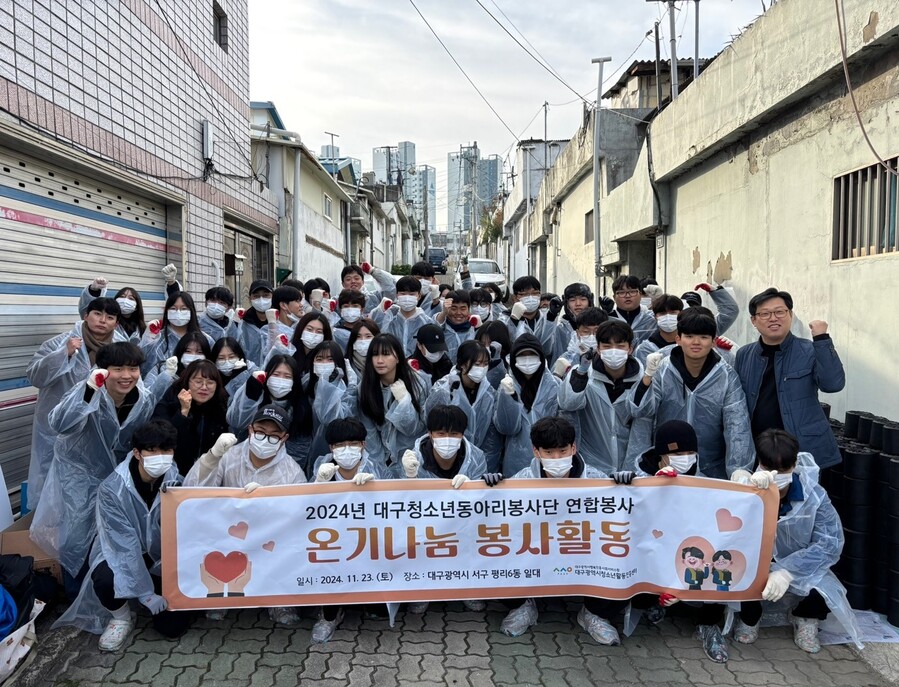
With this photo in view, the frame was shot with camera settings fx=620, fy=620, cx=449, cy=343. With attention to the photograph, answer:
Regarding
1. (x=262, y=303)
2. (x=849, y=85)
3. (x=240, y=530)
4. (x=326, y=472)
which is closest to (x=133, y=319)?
(x=262, y=303)

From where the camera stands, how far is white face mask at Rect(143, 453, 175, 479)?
3.18 metres

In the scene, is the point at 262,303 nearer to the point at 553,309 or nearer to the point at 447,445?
the point at 553,309

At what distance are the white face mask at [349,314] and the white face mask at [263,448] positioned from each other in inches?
79.2

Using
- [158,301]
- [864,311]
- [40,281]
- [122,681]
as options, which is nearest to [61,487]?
[122,681]

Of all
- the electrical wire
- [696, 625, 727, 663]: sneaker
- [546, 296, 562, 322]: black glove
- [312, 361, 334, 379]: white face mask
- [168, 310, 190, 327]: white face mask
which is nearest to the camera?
[696, 625, 727, 663]: sneaker

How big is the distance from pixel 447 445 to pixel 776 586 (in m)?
1.76

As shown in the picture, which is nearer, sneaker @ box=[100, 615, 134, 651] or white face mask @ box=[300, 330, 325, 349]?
sneaker @ box=[100, 615, 134, 651]

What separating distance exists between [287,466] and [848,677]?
2957mm

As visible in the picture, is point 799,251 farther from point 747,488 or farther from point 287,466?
point 287,466

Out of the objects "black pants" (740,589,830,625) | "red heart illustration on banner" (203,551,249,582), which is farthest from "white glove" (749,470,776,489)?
"red heart illustration on banner" (203,551,249,582)

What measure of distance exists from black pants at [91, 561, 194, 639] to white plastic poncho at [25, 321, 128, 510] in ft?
4.36

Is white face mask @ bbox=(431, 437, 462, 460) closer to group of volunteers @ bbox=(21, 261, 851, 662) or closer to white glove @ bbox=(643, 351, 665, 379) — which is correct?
group of volunteers @ bbox=(21, 261, 851, 662)

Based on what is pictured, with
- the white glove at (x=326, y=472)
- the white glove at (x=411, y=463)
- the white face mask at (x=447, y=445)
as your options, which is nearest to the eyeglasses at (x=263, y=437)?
the white glove at (x=326, y=472)

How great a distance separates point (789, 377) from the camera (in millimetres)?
3555
